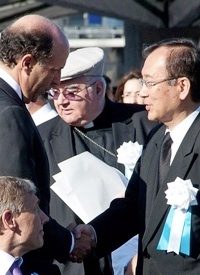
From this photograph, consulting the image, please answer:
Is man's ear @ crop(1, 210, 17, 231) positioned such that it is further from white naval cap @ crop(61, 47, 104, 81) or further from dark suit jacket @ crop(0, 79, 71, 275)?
white naval cap @ crop(61, 47, 104, 81)

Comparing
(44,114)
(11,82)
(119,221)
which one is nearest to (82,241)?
(119,221)

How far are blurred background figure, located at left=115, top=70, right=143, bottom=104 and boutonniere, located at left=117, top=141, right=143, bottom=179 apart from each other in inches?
108

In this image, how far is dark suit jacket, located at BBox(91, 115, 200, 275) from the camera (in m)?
4.69

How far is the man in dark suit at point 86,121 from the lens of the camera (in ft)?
19.9

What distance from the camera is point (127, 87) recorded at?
8734 millimetres

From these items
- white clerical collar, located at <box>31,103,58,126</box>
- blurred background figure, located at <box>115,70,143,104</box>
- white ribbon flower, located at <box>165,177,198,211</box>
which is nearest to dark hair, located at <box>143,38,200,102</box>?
white ribbon flower, located at <box>165,177,198,211</box>

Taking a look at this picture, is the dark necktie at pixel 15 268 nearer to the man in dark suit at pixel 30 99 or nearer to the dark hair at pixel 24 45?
the man in dark suit at pixel 30 99

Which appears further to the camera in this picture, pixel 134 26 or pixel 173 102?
pixel 134 26

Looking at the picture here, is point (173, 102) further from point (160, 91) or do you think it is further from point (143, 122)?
point (143, 122)

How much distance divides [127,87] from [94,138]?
2590mm

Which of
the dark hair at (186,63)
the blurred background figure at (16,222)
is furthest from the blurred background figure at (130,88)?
the blurred background figure at (16,222)

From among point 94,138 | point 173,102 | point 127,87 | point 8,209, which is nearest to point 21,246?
point 8,209

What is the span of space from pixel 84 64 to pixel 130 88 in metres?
2.52

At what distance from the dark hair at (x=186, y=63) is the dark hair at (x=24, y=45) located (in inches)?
24.8
